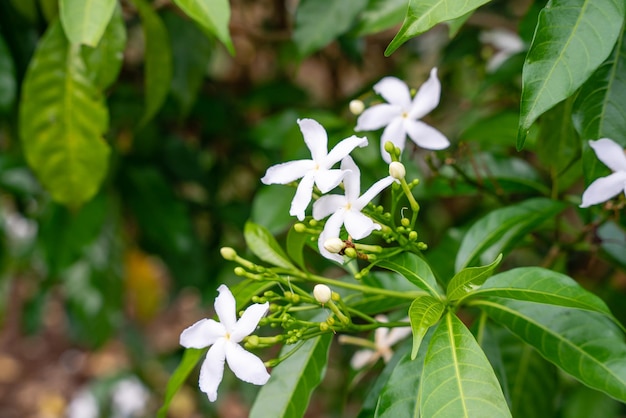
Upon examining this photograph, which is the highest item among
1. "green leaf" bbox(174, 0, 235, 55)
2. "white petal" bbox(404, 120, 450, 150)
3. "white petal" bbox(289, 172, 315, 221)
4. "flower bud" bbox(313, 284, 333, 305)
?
"green leaf" bbox(174, 0, 235, 55)

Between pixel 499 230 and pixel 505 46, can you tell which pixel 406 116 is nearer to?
pixel 499 230

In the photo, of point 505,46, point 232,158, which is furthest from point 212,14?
point 232,158

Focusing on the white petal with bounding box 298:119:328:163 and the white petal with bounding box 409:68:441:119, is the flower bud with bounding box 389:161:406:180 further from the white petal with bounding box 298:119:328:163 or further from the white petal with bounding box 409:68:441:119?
the white petal with bounding box 409:68:441:119

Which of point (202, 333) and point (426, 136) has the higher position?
point (426, 136)

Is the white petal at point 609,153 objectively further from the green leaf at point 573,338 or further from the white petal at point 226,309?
the white petal at point 226,309

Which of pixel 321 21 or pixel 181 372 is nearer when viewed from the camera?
pixel 181 372

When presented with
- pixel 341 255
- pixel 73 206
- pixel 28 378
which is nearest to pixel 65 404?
pixel 28 378

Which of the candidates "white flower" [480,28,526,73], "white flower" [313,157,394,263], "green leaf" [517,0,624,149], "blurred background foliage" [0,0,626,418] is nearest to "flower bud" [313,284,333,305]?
"white flower" [313,157,394,263]
